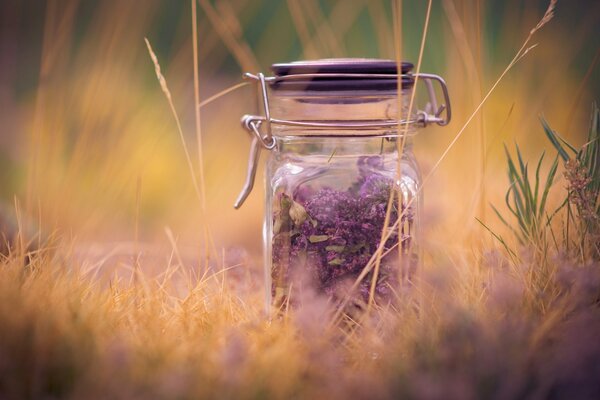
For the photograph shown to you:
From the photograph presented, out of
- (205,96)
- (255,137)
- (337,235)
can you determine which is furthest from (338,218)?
(205,96)

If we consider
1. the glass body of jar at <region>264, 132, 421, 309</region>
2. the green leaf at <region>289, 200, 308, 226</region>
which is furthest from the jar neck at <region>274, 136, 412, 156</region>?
the green leaf at <region>289, 200, 308, 226</region>

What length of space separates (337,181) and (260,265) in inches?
26.0

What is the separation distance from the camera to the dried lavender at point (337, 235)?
3.74ft

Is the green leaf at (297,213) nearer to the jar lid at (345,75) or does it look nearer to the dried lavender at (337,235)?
the dried lavender at (337,235)

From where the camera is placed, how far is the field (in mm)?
803

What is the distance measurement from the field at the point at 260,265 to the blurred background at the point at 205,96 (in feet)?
0.04

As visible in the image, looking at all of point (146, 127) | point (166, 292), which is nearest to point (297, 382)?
point (166, 292)

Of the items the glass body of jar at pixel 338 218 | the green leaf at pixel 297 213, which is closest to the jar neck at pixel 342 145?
the glass body of jar at pixel 338 218

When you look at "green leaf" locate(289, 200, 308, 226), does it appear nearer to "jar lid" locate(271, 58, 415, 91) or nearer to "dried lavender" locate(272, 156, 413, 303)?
"dried lavender" locate(272, 156, 413, 303)

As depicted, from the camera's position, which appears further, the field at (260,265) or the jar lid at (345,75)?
the jar lid at (345,75)

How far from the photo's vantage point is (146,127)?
2176 mm

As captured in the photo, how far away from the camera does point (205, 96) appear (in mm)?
2787

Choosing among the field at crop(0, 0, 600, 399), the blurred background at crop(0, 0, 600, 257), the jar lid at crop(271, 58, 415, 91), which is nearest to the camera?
the field at crop(0, 0, 600, 399)

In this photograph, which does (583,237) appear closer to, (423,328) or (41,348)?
(423,328)
